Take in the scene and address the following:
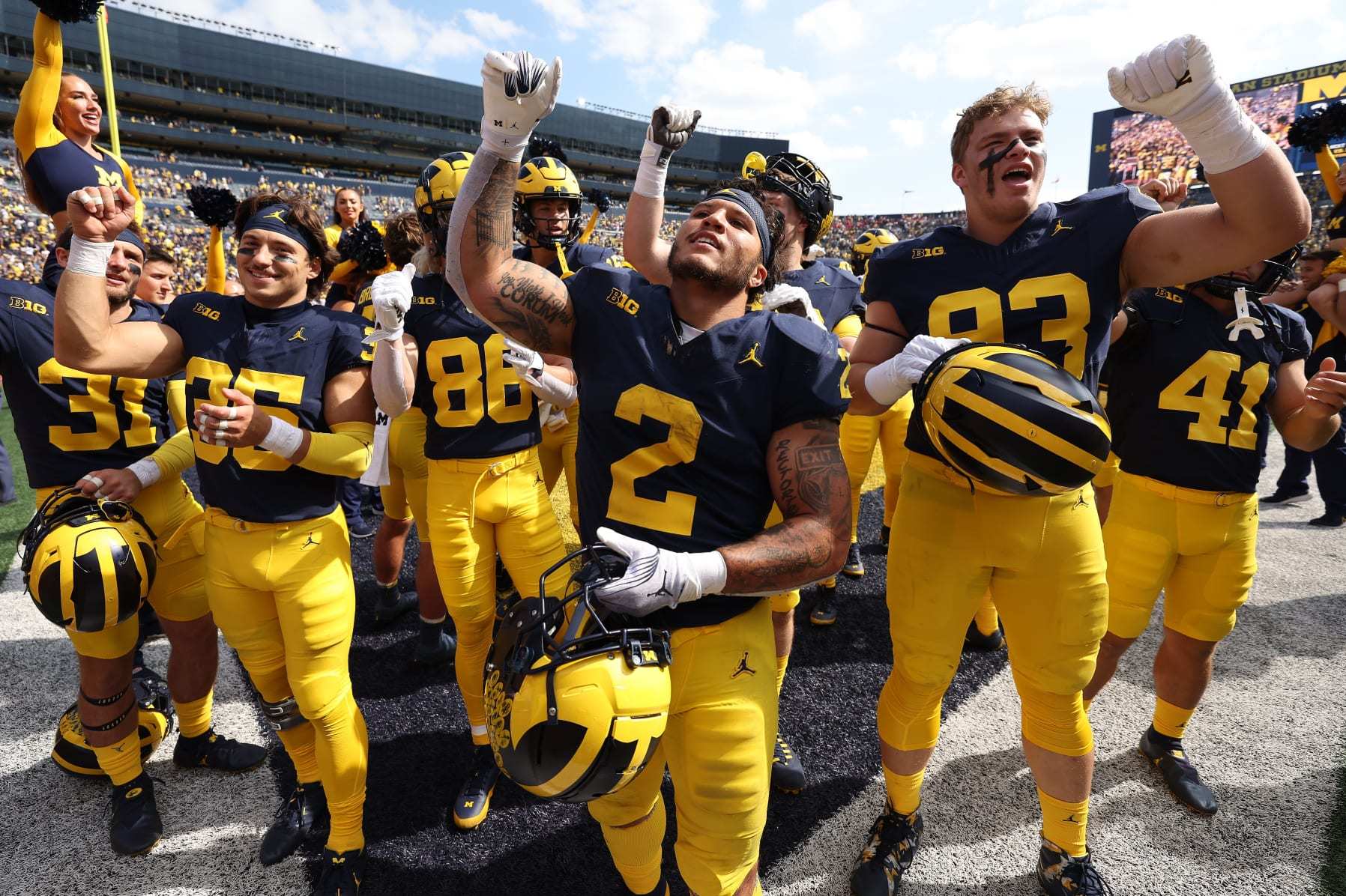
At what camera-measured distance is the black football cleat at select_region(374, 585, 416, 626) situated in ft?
14.8

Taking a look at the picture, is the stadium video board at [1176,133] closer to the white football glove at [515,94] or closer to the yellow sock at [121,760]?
the white football glove at [515,94]

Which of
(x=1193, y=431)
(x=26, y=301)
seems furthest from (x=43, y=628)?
(x=1193, y=431)

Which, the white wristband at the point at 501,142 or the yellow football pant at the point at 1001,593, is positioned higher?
the white wristband at the point at 501,142

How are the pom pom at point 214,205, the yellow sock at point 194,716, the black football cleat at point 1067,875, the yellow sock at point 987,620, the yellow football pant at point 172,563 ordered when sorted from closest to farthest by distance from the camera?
the black football cleat at point 1067,875, the yellow football pant at point 172,563, the yellow sock at point 194,716, the pom pom at point 214,205, the yellow sock at point 987,620

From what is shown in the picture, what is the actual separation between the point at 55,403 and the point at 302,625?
5.34 feet

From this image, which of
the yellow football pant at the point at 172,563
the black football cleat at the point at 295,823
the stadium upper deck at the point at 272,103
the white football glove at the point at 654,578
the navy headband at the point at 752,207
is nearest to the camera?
the white football glove at the point at 654,578

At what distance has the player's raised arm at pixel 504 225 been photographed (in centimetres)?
167

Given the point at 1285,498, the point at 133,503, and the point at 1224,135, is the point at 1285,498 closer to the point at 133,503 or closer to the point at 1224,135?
the point at 1224,135

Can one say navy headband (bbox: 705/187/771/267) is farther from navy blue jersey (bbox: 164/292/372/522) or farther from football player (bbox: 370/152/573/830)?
navy blue jersey (bbox: 164/292/372/522)

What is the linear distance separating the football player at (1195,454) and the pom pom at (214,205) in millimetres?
4397

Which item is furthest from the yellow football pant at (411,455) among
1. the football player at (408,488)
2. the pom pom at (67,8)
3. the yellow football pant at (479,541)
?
the pom pom at (67,8)

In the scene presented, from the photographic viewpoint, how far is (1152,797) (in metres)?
2.91

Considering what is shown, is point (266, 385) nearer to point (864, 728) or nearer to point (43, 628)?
point (864, 728)

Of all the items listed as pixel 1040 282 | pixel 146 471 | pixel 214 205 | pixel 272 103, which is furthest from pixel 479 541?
pixel 272 103
